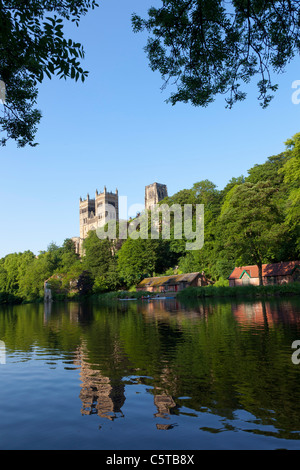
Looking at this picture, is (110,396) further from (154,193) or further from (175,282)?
(154,193)

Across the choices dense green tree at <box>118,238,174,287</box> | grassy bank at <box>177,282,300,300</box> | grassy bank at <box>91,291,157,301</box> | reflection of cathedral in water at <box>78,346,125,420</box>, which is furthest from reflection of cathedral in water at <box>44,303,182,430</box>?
dense green tree at <box>118,238,174,287</box>

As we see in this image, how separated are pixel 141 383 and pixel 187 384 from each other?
1233 mm

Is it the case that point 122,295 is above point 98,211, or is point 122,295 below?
below

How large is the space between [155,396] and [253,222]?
154 ft

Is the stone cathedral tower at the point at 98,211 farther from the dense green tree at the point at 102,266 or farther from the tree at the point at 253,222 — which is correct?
the tree at the point at 253,222

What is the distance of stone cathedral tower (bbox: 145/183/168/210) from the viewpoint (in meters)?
175

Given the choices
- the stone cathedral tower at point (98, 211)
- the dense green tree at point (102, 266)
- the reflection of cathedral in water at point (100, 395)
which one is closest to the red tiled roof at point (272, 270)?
the dense green tree at point (102, 266)

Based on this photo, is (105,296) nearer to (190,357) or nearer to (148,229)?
(148,229)

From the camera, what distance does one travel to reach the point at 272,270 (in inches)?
2368

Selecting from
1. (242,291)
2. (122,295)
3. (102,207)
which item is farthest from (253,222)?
(102,207)

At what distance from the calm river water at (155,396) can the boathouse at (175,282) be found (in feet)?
191

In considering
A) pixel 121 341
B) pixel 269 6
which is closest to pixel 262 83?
pixel 269 6

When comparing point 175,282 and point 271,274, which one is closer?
point 271,274

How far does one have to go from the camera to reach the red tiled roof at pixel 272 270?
188 ft
